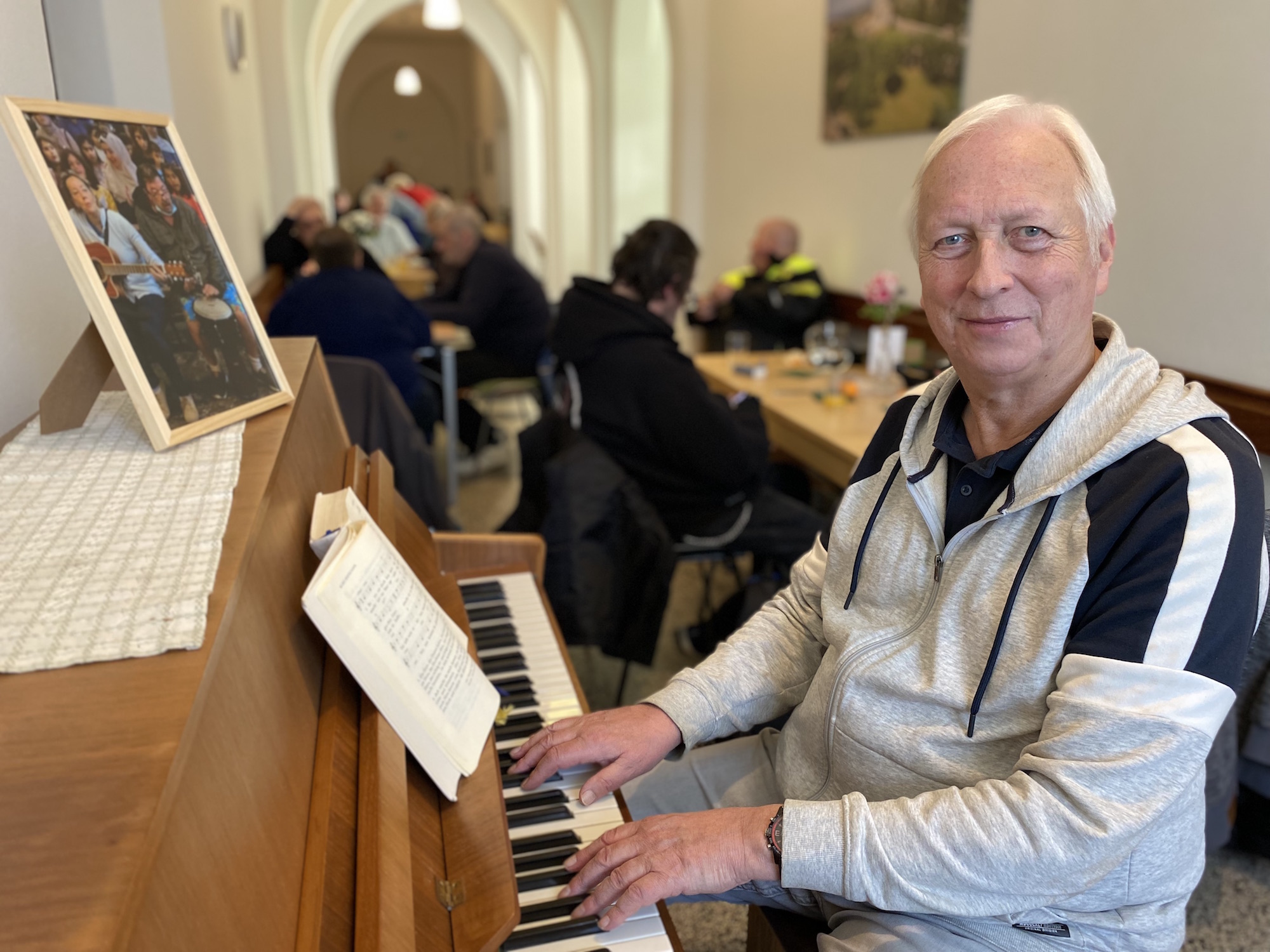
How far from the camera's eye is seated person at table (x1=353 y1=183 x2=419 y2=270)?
7543 millimetres

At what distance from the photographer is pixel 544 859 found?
104cm

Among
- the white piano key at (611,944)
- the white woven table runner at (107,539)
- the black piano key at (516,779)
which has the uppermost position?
the white woven table runner at (107,539)

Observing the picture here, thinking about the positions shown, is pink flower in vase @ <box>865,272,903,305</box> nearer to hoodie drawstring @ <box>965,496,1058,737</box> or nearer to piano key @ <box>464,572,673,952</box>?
piano key @ <box>464,572,673,952</box>

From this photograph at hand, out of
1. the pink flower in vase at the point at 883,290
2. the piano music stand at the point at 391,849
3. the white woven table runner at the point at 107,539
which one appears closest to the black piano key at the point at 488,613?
the piano music stand at the point at 391,849

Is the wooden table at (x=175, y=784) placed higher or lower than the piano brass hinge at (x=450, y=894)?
higher

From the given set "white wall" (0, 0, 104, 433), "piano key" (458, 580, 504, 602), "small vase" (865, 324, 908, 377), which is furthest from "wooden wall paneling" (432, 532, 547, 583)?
"small vase" (865, 324, 908, 377)

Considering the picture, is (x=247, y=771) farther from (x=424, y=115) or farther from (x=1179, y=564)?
(x=424, y=115)

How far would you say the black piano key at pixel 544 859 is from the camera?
1.03 meters

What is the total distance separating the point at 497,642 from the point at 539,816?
0.42m

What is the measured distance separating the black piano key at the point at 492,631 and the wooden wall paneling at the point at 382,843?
52 cm

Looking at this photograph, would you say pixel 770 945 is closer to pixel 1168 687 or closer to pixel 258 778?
pixel 1168 687

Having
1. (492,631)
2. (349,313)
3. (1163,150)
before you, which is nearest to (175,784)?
(492,631)

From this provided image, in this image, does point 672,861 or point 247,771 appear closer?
point 247,771

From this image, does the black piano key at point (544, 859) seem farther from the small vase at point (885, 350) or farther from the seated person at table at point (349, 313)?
the seated person at table at point (349, 313)
